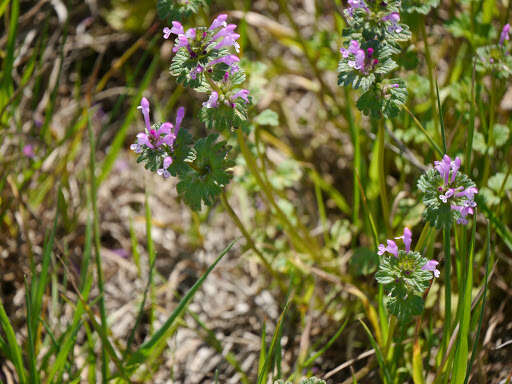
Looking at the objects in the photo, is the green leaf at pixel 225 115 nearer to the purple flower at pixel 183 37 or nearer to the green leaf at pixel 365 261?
the purple flower at pixel 183 37

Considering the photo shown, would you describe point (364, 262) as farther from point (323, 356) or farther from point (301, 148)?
point (301, 148)

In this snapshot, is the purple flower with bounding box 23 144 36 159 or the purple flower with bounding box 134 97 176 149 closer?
the purple flower with bounding box 134 97 176 149

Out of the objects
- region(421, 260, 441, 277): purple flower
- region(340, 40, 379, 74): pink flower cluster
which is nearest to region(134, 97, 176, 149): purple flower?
region(340, 40, 379, 74): pink flower cluster

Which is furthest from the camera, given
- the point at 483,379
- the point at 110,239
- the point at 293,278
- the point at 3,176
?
the point at 110,239

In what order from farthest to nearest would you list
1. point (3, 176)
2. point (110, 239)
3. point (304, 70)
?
1. point (304, 70)
2. point (110, 239)
3. point (3, 176)

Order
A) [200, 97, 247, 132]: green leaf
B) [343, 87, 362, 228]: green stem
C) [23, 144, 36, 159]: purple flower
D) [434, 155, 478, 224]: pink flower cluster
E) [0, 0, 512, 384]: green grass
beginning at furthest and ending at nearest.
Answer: [23, 144, 36, 159]: purple flower → [343, 87, 362, 228]: green stem → [0, 0, 512, 384]: green grass → [200, 97, 247, 132]: green leaf → [434, 155, 478, 224]: pink flower cluster

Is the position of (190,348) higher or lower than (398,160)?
lower

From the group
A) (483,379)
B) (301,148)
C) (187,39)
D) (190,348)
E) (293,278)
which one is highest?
(187,39)

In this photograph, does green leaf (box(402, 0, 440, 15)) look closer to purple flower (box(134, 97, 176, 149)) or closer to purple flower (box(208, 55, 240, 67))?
purple flower (box(208, 55, 240, 67))

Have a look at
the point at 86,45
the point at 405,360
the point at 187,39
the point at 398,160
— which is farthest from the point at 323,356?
the point at 86,45
